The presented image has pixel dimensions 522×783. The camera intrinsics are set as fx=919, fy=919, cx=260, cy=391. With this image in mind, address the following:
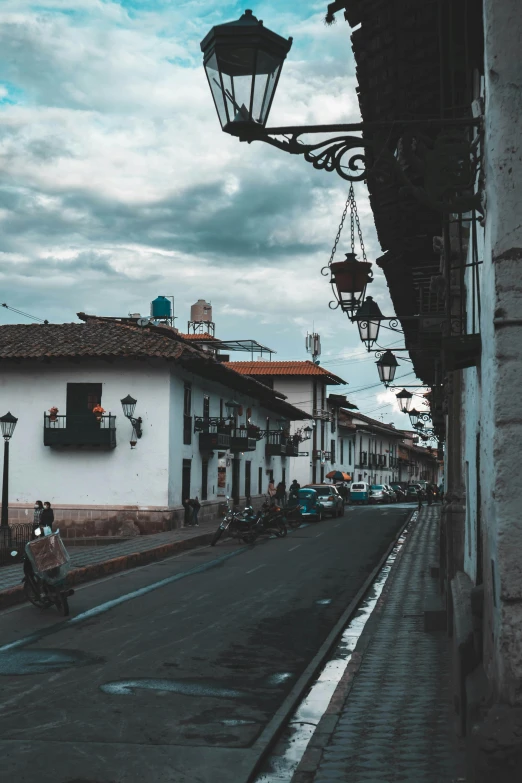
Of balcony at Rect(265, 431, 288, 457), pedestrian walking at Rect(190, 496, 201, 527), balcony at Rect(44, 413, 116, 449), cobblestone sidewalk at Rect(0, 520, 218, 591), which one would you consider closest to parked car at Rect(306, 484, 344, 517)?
balcony at Rect(265, 431, 288, 457)

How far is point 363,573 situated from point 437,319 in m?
8.36

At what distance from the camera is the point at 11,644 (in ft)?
35.9

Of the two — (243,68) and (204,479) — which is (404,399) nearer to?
(204,479)

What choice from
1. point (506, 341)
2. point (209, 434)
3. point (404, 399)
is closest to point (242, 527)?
point (404, 399)

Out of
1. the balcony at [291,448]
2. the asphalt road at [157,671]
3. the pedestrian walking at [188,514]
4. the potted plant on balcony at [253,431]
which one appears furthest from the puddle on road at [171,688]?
the balcony at [291,448]

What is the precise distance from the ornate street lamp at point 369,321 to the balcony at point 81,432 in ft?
56.3

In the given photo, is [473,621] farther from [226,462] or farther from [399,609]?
[226,462]

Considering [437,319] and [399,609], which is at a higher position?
[437,319]

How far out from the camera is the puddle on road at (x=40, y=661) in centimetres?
934

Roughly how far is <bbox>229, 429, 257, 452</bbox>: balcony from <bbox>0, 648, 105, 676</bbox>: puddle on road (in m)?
28.0

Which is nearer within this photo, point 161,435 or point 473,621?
point 473,621

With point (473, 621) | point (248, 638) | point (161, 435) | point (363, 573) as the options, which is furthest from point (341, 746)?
point (161, 435)

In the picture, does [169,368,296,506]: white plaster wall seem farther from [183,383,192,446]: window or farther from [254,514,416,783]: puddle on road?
[254,514,416,783]: puddle on road

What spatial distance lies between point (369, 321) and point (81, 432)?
18474 millimetres
